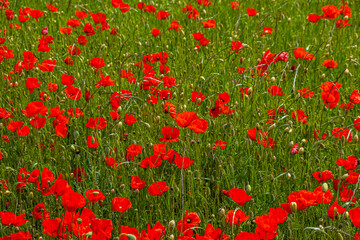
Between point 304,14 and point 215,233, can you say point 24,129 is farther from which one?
point 304,14

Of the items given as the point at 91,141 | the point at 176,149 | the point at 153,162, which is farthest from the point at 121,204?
the point at 176,149

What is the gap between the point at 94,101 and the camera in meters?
3.06

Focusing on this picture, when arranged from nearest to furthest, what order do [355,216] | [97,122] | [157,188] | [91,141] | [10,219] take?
[355,216], [10,219], [157,188], [91,141], [97,122]

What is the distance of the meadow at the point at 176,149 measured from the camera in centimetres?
183

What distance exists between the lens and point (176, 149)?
2609 millimetres

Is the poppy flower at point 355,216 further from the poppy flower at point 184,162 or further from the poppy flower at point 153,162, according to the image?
the poppy flower at point 153,162

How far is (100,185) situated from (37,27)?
8.52ft

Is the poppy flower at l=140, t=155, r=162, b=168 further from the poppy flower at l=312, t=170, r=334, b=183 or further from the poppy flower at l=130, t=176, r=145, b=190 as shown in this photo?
the poppy flower at l=312, t=170, r=334, b=183

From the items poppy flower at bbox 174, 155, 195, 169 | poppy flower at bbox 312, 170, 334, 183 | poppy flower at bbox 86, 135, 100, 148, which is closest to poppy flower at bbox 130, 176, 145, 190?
Result: poppy flower at bbox 174, 155, 195, 169

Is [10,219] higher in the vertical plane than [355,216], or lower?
lower

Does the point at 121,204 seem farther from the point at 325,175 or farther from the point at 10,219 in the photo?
the point at 325,175

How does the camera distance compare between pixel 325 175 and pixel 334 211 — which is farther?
pixel 325 175

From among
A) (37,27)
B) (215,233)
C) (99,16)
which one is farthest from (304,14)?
(215,233)

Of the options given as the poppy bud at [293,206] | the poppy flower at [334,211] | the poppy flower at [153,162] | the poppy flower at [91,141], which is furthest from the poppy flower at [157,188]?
the poppy flower at [334,211]
